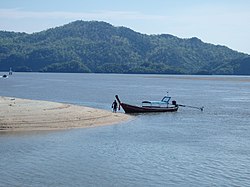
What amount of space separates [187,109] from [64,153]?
46.5 metres

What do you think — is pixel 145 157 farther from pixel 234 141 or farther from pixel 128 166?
pixel 234 141

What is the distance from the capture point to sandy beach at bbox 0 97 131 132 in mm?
46938

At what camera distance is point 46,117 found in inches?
1976

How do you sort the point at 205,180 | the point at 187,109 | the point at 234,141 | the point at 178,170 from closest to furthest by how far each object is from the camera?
the point at 205,180, the point at 178,170, the point at 234,141, the point at 187,109

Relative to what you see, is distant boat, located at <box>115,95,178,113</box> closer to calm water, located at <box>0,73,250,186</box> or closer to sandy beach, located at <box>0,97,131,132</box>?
sandy beach, located at <box>0,97,131,132</box>

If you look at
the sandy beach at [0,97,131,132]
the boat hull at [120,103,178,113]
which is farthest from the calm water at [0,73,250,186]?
the boat hull at [120,103,178,113]

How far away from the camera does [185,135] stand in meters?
48.0

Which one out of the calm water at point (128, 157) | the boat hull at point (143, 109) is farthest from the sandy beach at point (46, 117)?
the boat hull at point (143, 109)

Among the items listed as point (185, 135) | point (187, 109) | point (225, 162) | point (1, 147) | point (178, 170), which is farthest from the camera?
point (187, 109)

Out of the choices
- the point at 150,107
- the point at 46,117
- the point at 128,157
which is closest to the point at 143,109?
the point at 150,107

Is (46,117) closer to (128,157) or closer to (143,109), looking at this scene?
(128,157)

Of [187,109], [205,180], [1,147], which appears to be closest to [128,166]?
[205,180]

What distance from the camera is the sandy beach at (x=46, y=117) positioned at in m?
46.9

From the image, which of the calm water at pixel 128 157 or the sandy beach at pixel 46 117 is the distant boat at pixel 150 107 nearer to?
the sandy beach at pixel 46 117
